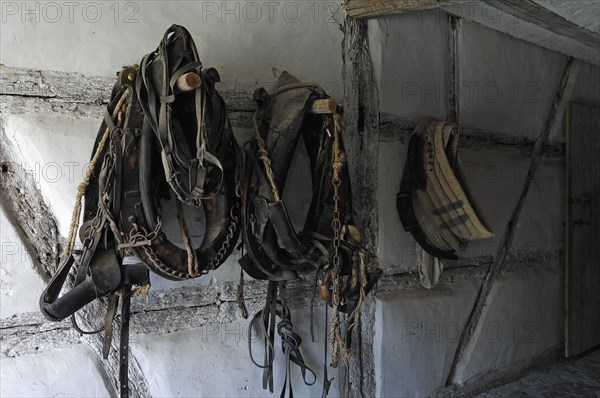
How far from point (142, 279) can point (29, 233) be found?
336 mm

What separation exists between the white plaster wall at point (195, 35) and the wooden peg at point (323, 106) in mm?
258

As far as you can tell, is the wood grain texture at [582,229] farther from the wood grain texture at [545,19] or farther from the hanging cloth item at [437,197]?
the hanging cloth item at [437,197]

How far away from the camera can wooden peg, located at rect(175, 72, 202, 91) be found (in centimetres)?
102

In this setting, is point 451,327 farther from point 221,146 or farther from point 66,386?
point 66,386

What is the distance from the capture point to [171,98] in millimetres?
1024

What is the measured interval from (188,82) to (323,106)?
418 millimetres

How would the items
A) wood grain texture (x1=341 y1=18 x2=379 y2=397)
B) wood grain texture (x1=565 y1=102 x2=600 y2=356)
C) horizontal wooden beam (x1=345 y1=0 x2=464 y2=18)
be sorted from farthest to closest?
wood grain texture (x1=565 y1=102 x2=600 y2=356)
wood grain texture (x1=341 y1=18 x2=379 y2=397)
horizontal wooden beam (x1=345 y1=0 x2=464 y2=18)

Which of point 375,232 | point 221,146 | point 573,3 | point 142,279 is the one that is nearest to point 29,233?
point 142,279

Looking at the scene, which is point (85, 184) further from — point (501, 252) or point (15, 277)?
point (501, 252)

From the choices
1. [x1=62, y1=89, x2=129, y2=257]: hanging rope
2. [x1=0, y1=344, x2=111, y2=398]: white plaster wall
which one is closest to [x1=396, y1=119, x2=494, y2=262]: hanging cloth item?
[x1=62, y1=89, x2=129, y2=257]: hanging rope

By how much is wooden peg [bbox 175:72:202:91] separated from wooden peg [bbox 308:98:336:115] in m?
0.39

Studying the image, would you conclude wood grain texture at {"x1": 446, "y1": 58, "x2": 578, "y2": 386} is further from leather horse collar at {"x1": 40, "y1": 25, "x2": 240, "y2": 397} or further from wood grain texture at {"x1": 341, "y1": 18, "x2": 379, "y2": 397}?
leather horse collar at {"x1": 40, "y1": 25, "x2": 240, "y2": 397}

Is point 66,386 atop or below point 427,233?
below

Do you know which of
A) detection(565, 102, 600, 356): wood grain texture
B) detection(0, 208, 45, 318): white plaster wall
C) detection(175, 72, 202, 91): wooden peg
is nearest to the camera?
detection(175, 72, 202, 91): wooden peg
